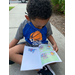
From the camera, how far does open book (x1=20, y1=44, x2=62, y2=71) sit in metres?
0.90

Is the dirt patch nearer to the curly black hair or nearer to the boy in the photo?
the boy

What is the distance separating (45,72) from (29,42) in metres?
0.47

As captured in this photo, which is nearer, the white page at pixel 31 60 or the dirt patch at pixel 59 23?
the white page at pixel 31 60

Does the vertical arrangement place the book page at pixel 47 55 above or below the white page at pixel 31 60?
above

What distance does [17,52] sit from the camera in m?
1.14

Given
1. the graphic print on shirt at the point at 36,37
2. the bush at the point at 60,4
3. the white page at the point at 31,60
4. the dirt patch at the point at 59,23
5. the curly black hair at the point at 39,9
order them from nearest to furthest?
the curly black hair at the point at 39,9 → the white page at the point at 31,60 → the graphic print on shirt at the point at 36,37 → the dirt patch at the point at 59,23 → the bush at the point at 60,4

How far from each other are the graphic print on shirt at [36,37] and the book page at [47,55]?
0.30ft

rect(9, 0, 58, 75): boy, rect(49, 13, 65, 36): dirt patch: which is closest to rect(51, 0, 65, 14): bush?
rect(49, 13, 65, 36): dirt patch

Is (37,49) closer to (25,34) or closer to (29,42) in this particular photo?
(29,42)

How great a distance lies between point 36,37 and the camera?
116 cm

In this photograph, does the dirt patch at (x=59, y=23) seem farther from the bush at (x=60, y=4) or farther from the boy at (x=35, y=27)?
the boy at (x=35, y=27)

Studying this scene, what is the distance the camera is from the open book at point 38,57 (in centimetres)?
90

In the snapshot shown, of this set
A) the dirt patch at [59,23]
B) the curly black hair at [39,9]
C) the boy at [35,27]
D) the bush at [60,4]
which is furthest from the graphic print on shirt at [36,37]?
the bush at [60,4]
